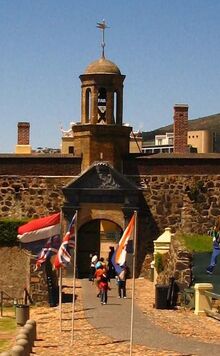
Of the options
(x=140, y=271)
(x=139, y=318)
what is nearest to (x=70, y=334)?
(x=139, y=318)

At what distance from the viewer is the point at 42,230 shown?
23.7 m

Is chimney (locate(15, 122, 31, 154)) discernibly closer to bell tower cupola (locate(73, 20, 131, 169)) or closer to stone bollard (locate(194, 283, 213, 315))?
bell tower cupola (locate(73, 20, 131, 169))

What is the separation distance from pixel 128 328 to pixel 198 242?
42.6 ft

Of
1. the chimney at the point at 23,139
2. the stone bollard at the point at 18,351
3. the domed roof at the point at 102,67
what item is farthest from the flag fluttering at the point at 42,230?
the chimney at the point at 23,139

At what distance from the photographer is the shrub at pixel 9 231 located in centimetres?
3422

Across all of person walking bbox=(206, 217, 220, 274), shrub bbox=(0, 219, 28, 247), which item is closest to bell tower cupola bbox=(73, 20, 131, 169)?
shrub bbox=(0, 219, 28, 247)

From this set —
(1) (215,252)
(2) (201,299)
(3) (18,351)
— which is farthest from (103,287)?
(3) (18,351)

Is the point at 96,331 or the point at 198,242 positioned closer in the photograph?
the point at 96,331

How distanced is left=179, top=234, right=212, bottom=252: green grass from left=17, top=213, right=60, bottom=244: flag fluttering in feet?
32.5

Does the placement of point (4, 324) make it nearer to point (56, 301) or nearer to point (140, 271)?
point (56, 301)

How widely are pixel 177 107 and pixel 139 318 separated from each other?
18.7 m

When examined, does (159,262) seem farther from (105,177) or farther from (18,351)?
(18,351)

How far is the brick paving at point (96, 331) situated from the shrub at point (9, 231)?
7654mm

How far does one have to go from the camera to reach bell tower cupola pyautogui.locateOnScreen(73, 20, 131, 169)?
3488 centimetres
